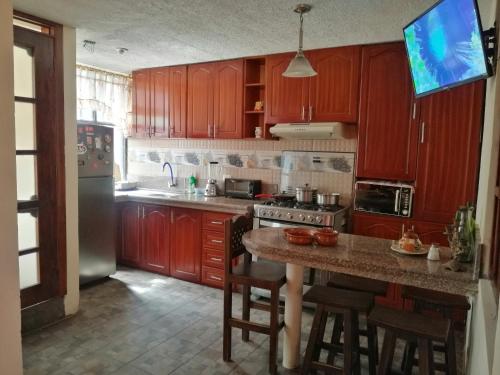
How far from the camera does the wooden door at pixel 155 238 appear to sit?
4027 millimetres

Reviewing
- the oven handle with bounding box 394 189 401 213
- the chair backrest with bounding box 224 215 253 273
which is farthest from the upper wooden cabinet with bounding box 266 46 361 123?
the chair backrest with bounding box 224 215 253 273

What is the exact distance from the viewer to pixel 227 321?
240cm

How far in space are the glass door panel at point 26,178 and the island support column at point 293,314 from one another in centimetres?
204

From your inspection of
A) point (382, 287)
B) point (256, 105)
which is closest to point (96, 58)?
point (256, 105)

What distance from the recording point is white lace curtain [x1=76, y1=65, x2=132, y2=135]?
14.0ft

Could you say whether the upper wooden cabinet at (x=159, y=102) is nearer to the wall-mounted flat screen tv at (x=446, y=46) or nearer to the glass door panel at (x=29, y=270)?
the glass door panel at (x=29, y=270)

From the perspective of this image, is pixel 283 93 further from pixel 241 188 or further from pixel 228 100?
pixel 241 188

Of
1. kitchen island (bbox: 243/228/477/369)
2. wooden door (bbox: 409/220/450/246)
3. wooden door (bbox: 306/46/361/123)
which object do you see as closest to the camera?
kitchen island (bbox: 243/228/477/369)

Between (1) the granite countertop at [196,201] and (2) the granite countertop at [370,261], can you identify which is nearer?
(2) the granite countertop at [370,261]

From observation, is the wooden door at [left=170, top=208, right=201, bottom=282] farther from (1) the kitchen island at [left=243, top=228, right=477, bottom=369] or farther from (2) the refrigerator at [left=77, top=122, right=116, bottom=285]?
(1) the kitchen island at [left=243, top=228, right=477, bottom=369]

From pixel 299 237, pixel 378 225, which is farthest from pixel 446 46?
pixel 378 225

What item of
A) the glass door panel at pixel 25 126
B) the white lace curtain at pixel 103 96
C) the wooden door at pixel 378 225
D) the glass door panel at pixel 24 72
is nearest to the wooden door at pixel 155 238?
the white lace curtain at pixel 103 96

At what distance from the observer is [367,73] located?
326 centimetres

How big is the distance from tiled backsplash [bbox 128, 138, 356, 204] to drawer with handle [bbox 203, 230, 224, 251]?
80 cm
